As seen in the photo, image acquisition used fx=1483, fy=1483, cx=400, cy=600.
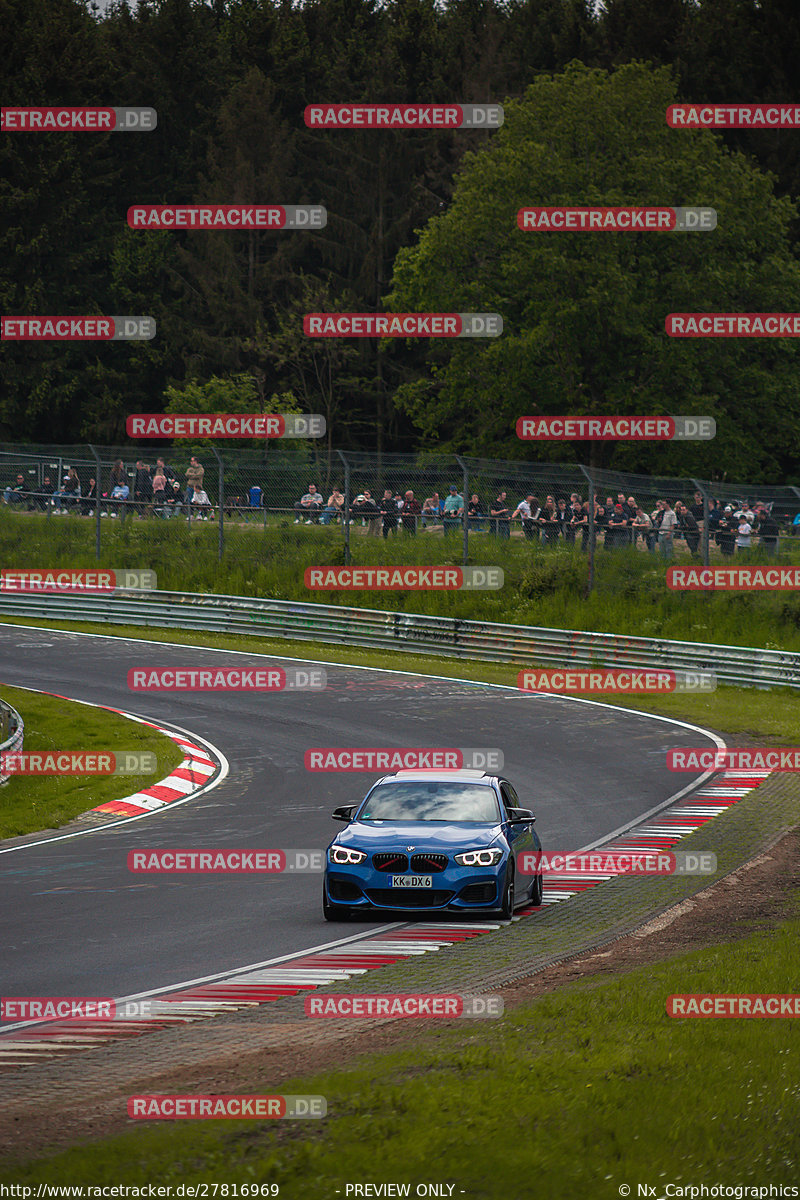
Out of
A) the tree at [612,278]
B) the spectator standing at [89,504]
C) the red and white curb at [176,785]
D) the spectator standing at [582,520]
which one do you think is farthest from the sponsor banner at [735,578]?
the tree at [612,278]

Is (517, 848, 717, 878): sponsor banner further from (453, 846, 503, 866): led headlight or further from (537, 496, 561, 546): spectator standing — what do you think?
(537, 496, 561, 546): spectator standing

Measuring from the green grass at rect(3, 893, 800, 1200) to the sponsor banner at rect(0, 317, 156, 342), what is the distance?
6374cm

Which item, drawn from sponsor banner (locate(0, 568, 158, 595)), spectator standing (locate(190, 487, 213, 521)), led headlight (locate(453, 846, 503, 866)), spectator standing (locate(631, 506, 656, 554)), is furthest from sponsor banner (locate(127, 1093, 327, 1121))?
spectator standing (locate(190, 487, 213, 521))

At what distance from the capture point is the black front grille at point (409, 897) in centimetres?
1277

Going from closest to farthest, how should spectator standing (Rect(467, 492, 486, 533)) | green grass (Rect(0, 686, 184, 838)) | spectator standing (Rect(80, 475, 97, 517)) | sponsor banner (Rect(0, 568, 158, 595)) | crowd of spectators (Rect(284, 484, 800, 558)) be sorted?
green grass (Rect(0, 686, 184, 838)) < crowd of spectators (Rect(284, 484, 800, 558)) < spectator standing (Rect(467, 492, 486, 533)) < sponsor banner (Rect(0, 568, 158, 595)) < spectator standing (Rect(80, 475, 97, 517))

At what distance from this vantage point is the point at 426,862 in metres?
12.8

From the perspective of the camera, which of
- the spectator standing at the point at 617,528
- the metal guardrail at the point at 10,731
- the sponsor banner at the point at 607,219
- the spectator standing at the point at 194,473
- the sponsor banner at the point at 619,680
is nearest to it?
the metal guardrail at the point at 10,731

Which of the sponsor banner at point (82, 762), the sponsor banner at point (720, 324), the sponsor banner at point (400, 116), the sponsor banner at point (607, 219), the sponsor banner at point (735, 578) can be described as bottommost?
the sponsor banner at point (82, 762)

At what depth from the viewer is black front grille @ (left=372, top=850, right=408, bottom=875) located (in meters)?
12.8

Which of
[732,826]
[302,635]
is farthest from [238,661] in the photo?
[732,826]

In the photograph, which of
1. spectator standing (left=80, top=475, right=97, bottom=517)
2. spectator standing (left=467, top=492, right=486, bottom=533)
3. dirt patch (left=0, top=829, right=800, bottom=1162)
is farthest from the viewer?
spectator standing (left=80, top=475, right=97, bottom=517)

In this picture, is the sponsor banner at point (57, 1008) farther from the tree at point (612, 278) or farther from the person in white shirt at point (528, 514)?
the tree at point (612, 278)

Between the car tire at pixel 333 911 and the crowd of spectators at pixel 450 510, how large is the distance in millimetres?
20450

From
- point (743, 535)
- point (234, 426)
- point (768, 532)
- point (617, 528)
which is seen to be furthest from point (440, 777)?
point (234, 426)
